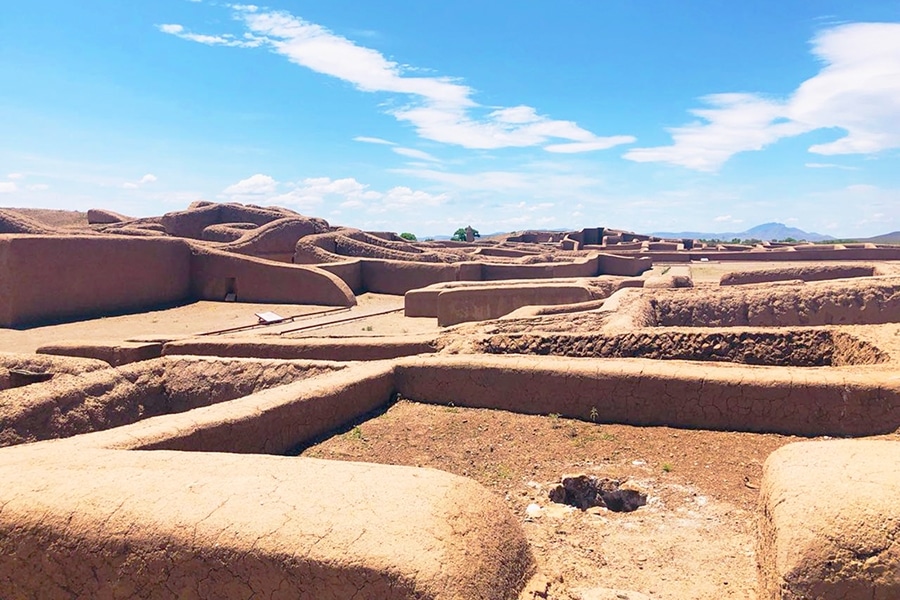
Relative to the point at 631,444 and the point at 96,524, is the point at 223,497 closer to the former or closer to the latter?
the point at 96,524

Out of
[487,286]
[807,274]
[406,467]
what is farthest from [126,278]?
[807,274]

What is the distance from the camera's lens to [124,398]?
22.0 feet

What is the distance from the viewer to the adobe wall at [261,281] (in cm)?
1741

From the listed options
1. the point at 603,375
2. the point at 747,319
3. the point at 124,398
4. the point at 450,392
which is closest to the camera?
the point at 603,375

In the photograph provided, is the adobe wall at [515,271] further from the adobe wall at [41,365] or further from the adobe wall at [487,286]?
the adobe wall at [41,365]

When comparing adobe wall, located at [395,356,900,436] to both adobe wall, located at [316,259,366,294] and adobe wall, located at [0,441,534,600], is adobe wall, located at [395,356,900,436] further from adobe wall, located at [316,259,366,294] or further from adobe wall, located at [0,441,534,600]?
adobe wall, located at [316,259,366,294]

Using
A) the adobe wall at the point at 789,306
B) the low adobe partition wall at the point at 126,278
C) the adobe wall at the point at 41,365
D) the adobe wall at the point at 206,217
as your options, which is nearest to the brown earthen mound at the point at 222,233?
the adobe wall at the point at 206,217

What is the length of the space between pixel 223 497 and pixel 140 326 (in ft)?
43.1

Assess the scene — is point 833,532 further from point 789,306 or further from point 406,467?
point 789,306

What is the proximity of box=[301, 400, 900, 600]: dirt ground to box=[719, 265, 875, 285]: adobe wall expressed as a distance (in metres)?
10.2

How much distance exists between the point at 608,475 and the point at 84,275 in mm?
14468

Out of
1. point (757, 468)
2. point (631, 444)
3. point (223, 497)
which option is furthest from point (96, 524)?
point (757, 468)

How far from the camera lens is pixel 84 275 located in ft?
49.1

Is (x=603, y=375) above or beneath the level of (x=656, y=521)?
above
